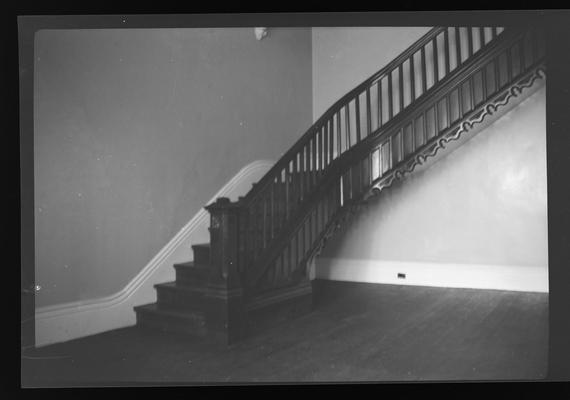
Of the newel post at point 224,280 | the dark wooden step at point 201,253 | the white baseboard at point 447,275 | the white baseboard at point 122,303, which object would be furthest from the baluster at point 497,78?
the dark wooden step at point 201,253

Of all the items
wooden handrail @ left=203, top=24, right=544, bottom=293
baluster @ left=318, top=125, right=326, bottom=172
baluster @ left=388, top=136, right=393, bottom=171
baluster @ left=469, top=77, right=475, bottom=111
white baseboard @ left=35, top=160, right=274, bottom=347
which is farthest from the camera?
baluster @ left=388, top=136, right=393, bottom=171

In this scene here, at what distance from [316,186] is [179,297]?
1273mm

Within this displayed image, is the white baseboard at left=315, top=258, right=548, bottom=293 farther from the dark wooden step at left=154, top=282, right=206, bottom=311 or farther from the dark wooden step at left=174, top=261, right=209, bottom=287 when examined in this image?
the dark wooden step at left=154, top=282, right=206, bottom=311

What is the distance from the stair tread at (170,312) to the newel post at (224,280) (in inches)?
3.3

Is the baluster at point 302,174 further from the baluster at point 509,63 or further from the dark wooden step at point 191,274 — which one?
the baluster at point 509,63

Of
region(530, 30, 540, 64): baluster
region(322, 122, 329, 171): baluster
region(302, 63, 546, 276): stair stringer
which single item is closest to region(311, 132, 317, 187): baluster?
region(322, 122, 329, 171): baluster

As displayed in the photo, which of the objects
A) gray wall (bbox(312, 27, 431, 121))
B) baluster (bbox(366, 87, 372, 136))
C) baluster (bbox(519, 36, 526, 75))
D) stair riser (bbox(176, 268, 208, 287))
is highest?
gray wall (bbox(312, 27, 431, 121))

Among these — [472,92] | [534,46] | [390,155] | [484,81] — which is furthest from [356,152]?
[534,46]

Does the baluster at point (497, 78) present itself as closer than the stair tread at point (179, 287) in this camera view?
No

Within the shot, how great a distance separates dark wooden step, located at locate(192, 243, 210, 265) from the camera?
374cm

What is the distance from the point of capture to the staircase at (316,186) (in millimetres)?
3225

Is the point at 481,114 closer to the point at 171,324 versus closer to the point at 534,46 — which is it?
the point at 534,46

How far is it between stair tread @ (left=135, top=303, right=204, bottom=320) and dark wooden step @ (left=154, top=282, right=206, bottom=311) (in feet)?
0.10

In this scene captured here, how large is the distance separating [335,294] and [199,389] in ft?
6.11
